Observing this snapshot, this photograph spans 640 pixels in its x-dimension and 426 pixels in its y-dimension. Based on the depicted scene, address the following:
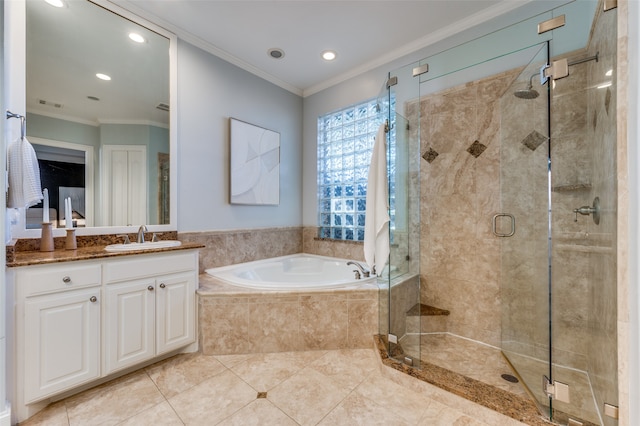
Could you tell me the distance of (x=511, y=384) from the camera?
161 centimetres

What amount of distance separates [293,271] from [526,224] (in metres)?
2.25

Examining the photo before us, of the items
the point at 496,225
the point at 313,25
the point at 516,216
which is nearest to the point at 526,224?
the point at 516,216

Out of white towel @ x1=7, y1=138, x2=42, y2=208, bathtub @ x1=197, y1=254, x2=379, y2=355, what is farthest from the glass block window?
white towel @ x1=7, y1=138, x2=42, y2=208

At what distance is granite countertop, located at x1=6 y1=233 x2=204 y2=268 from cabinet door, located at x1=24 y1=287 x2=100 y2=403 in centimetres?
20

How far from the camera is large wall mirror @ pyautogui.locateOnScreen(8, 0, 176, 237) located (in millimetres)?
1794

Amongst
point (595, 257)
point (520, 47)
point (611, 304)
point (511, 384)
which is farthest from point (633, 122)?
point (511, 384)

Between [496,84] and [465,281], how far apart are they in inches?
65.9

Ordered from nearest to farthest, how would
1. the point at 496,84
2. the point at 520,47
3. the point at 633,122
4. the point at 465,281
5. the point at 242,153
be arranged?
the point at 633,122, the point at 520,47, the point at 496,84, the point at 465,281, the point at 242,153

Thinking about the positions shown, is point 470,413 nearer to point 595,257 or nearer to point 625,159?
point 595,257

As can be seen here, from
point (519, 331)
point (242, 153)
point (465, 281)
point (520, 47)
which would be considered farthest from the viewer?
point (242, 153)

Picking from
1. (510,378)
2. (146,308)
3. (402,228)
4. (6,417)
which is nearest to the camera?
(6,417)

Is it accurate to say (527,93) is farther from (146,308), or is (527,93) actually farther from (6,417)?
(6,417)

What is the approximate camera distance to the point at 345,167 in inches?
127

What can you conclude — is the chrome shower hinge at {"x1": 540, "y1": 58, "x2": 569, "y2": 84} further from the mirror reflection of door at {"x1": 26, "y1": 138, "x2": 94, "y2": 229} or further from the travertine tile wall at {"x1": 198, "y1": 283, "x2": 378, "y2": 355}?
the mirror reflection of door at {"x1": 26, "y1": 138, "x2": 94, "y2": 229}
